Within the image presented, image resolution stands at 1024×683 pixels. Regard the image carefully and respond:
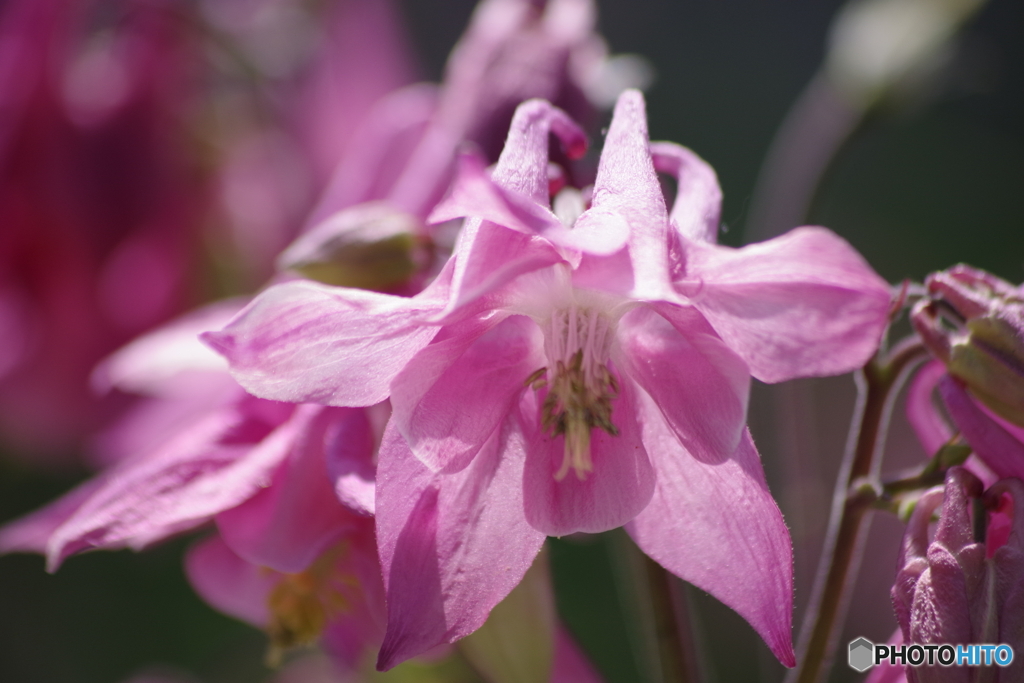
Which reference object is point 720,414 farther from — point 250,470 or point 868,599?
point 868,599

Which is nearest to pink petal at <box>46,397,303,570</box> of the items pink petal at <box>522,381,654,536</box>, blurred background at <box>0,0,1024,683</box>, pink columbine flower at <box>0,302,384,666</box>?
pink columbine flower at <box>0,302,384,666</box>

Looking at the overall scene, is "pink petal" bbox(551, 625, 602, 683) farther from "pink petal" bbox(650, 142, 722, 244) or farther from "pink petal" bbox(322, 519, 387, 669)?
"pink petal" bbox(650, 142, 722, 244)

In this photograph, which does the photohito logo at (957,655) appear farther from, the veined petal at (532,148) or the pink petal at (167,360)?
the pink petal at (167,360)

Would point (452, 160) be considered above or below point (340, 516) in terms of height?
above

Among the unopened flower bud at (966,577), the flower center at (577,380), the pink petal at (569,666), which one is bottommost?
the pink petal at (569,666)

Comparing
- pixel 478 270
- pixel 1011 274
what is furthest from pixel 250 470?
pixel 1011 274

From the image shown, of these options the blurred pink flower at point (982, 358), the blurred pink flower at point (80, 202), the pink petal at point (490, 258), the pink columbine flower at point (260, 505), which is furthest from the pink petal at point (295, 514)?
the blurred pink flower at point (80, 202)

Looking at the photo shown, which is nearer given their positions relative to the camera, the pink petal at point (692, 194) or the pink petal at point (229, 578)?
the pink petal at point (692, 194)
